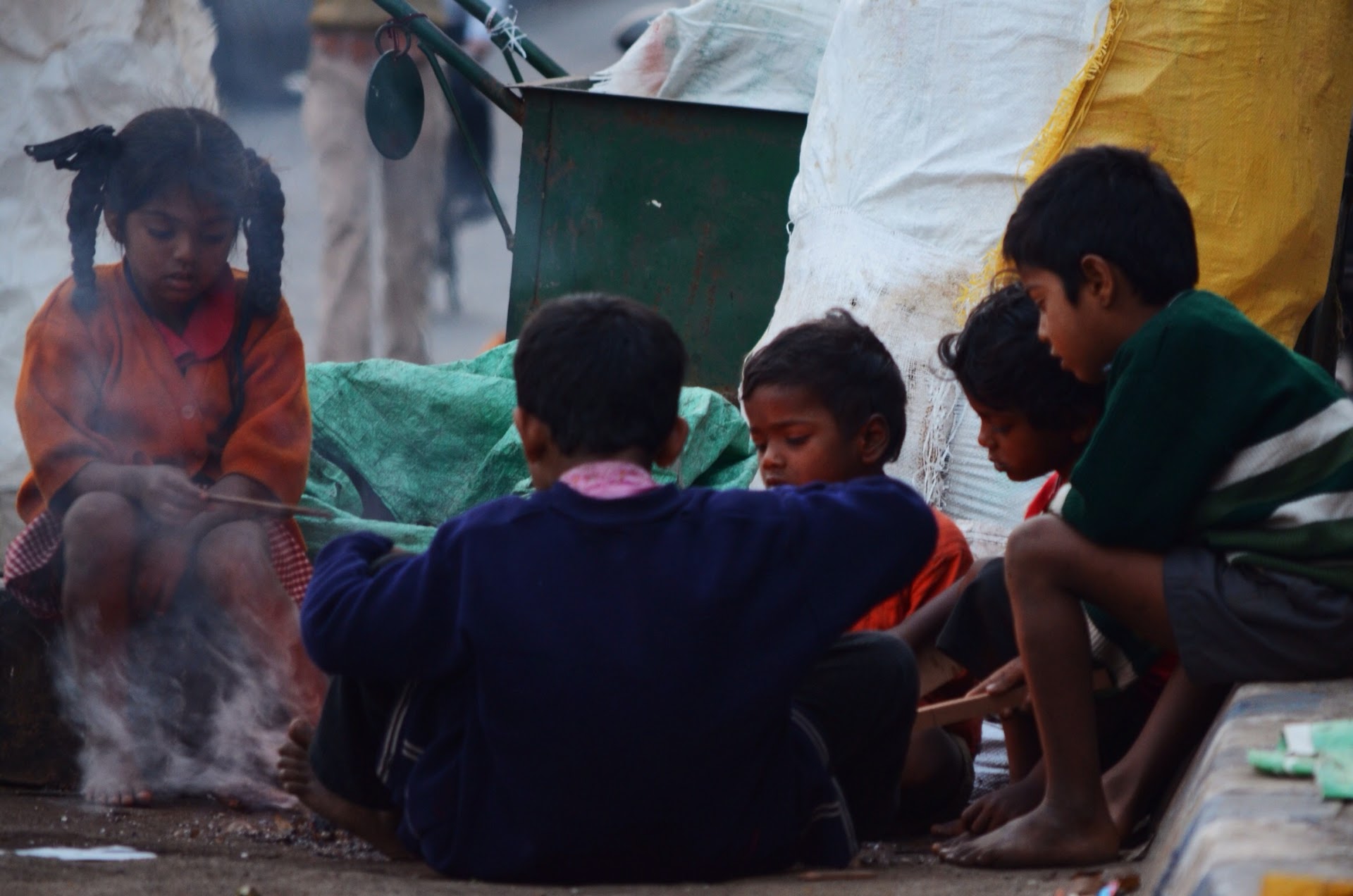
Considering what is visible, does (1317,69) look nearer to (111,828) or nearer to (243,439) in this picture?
(243,439)

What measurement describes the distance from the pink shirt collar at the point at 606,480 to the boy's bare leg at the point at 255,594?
1.14 metres

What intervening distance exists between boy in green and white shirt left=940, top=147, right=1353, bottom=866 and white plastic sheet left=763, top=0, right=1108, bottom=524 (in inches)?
58.4

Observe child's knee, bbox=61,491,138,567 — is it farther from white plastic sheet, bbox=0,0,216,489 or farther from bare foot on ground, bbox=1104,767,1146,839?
bare foot on ground, bbox=1104,767,1146,839

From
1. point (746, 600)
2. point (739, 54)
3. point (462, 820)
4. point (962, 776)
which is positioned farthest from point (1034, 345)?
point (739, 54)

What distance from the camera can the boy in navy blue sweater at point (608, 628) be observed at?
1763 mm

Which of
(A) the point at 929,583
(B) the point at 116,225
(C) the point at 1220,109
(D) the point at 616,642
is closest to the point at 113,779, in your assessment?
(B) the point at 116,225

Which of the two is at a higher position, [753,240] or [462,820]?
[753,240]

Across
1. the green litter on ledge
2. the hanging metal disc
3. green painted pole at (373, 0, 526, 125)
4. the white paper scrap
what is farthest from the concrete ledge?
green painted pole at (373, 0, 526, 125)

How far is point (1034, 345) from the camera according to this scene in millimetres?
2455

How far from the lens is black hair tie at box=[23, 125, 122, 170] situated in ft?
9.71

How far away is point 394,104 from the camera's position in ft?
15.0

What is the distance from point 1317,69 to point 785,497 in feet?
7.67

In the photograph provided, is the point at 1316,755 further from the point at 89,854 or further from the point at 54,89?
the point at 54,89

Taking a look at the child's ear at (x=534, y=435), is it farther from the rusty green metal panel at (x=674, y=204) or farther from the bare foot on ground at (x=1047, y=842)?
the rusty green metal panel at (x=674, y=204)
